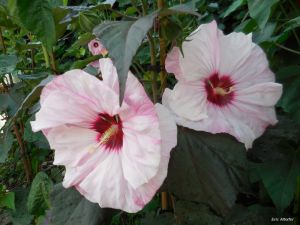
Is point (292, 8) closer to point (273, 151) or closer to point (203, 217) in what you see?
point (273, 151)

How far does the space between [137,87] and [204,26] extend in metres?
0.17

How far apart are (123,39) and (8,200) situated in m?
Answer: 1.00

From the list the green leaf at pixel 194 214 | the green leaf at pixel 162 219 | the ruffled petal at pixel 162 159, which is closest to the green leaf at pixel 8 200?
the green leaf at pixel 162 219

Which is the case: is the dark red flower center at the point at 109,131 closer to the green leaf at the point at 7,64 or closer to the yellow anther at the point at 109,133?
the yellow anther at the point at 109,133

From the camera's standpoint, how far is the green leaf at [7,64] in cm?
98

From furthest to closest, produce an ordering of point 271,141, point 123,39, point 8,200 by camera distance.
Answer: point 8,200
point 271,141
point 123,39

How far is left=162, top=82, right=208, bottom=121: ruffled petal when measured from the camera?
1.91 ft

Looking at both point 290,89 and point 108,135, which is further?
point 290,89

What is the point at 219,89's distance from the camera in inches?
24.9

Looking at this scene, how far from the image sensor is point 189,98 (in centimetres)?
59

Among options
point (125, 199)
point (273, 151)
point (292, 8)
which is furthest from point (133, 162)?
point (292, 8)

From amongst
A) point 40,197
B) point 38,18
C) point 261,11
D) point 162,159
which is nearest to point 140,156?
point 162,159

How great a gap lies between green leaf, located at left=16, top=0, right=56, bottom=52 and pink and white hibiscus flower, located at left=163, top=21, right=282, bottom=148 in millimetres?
181

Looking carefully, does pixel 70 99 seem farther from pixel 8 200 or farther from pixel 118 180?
pixel 8 200
